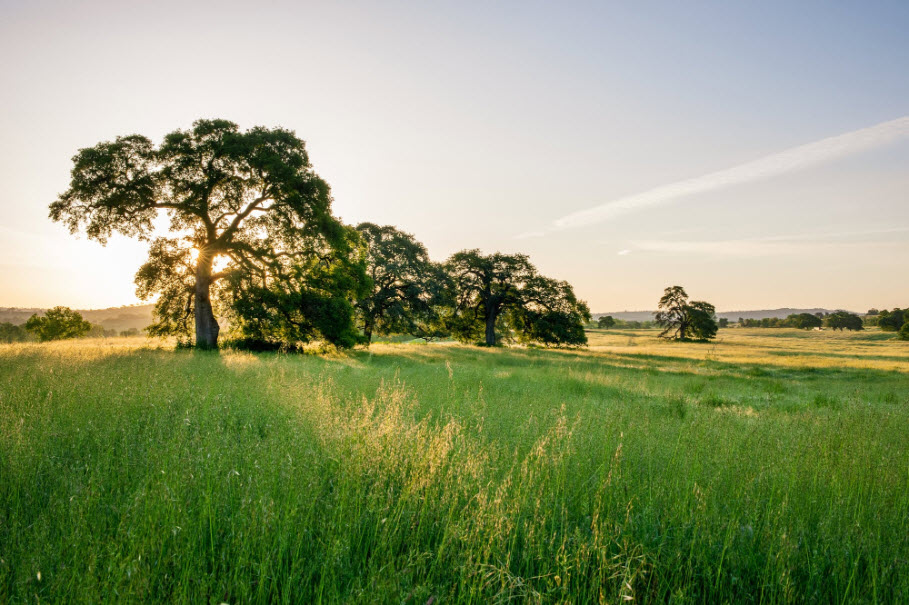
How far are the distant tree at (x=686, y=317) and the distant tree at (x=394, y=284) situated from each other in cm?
4176

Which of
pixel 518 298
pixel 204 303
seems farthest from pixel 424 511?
pixel 518 298

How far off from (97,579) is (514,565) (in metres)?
2.48

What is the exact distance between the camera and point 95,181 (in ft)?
56.2

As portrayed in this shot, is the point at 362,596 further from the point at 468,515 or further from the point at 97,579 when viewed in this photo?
the point at 97,579

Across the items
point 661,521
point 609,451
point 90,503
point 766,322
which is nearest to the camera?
point 90,503

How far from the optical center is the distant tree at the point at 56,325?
37.1 metres

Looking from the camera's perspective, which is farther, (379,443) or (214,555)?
(379,443)

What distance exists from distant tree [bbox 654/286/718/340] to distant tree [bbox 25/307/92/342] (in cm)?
6821

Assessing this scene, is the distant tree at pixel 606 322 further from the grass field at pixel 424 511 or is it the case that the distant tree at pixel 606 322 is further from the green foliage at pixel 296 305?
the grass field at pixel 424 511

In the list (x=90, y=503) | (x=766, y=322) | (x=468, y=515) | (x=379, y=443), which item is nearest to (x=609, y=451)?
(x=468, y=515)

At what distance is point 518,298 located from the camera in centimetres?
3669

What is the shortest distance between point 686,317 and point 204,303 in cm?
6029

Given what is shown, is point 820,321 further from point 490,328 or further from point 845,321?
point 490,328

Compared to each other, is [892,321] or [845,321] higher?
[892,321]
